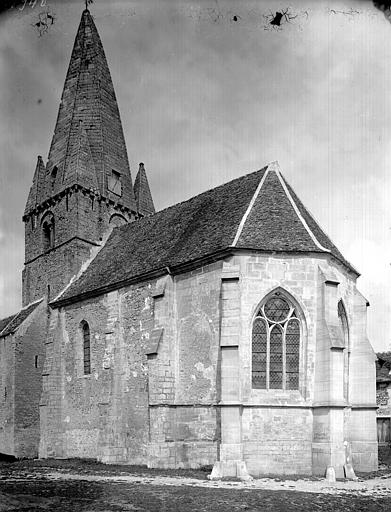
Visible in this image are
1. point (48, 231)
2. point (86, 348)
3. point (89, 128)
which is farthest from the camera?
point (89, 128)

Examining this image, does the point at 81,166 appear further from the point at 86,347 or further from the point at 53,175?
the point at 86,347

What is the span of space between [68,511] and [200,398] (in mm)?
9124

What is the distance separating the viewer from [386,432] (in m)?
33.3

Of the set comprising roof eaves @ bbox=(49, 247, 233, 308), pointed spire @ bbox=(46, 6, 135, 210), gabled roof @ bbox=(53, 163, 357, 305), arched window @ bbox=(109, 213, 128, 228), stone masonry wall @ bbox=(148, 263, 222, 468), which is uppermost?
pointed spire @ bbox=(46, 6, 135, 210)

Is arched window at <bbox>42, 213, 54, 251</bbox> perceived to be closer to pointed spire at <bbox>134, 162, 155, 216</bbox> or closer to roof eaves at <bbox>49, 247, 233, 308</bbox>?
roof eaves at <bbox>49, 247, 233, 308</bbox>

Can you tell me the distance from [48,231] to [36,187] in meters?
2.88

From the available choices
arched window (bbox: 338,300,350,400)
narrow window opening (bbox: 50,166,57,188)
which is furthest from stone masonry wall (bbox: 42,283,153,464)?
narrow window opening (bbox: 50,166,57,188)

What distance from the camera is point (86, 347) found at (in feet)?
78.8

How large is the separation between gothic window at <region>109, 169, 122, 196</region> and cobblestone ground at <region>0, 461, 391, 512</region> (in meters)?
16.3

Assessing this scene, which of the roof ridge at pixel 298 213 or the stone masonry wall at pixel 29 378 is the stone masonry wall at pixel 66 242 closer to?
the stone masonry wall at pixel 29 378

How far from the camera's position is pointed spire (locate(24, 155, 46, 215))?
30859 millimetres

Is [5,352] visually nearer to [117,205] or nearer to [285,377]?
[117,205]

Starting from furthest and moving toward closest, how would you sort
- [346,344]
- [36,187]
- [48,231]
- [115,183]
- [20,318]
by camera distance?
[36,187] < [115,183] < [48,231] < [20,318] < [346,344]

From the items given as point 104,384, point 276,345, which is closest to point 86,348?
point 104,384
